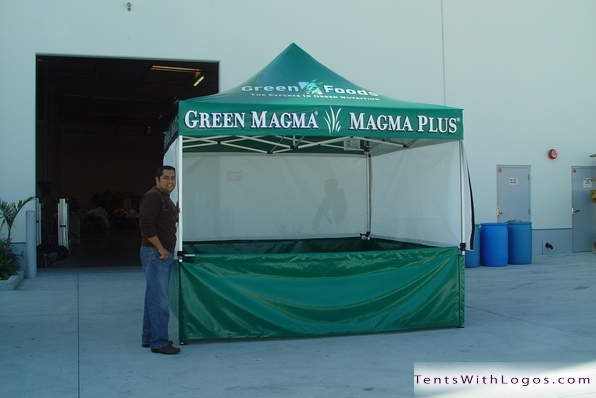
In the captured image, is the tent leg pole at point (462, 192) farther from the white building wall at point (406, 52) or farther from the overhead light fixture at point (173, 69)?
the overhead light fixture at point (173, 69)

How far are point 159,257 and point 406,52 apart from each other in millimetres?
9113

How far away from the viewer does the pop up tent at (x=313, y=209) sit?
20.9ft

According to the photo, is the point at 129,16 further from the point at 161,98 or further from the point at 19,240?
the point at 161,98

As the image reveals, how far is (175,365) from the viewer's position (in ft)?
18.7

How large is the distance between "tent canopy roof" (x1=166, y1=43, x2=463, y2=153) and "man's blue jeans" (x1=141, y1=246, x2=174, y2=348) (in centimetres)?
131

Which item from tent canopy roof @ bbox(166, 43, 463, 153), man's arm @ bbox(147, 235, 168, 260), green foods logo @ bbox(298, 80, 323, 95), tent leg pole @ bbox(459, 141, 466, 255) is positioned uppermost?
green foods logo @ bbox(298, 80, 323, 95)

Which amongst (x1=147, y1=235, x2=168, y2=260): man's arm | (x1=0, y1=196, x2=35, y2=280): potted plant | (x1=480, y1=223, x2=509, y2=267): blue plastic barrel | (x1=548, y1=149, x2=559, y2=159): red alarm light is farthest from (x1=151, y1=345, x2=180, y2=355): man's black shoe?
(x1=548, y1=149, x2=559, y2=159): red alarm light

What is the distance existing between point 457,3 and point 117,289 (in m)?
9.76

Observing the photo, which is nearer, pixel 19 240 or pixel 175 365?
pixel 175 365

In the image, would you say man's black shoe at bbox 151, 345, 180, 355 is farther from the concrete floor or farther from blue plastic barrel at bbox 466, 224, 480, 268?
blue plastic barrel at bbox 466, 224, 480, 268

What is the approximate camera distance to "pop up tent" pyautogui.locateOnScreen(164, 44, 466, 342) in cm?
638

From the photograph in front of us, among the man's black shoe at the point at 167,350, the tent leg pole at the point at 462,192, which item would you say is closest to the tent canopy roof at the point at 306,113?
the tent leg pole at the point at 462,192

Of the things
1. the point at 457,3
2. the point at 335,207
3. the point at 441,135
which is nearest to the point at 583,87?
the point at 457,3

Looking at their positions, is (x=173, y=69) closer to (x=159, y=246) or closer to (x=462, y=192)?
(x=462, y=192)
